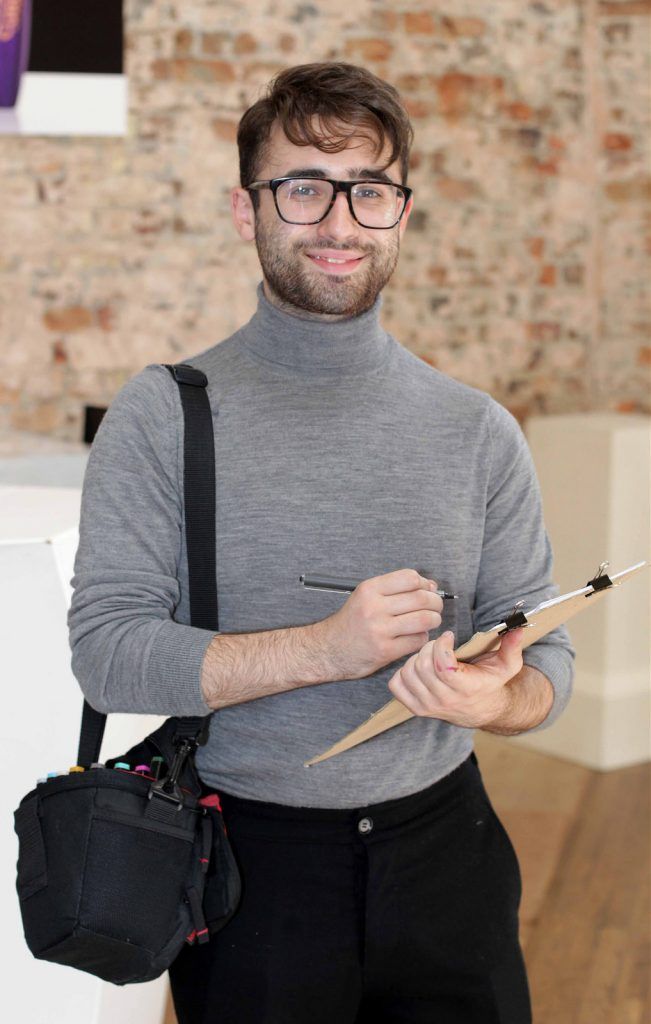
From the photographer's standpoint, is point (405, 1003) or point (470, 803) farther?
point (470, 803)

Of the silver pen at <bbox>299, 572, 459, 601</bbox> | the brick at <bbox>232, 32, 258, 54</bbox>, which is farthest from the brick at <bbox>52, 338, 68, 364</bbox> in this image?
the silver pen at <bbox>299, 572, 459, 601</bbox>

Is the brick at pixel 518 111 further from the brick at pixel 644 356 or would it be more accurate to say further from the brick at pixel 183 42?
the brick at pixel 183 42

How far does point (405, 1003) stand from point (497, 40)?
4.16 m

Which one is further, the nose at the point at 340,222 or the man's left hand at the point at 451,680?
the nose at the point at 340,222

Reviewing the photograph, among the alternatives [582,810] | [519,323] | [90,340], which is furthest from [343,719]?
[519,323]

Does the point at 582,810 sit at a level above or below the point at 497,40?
below

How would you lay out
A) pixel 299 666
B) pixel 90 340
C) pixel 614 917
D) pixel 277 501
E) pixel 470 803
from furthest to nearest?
1. pixel 90 340
2. pixel 614 917
3. pixel 470 803
4. pixel 277 501
5. pixel 299 666

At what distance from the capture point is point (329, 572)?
148 cm

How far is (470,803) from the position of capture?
5.20 ft

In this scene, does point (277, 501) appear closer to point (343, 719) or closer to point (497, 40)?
point (343, 719)

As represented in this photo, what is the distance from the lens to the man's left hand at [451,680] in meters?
1.27

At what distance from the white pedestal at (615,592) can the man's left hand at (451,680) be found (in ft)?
10.4

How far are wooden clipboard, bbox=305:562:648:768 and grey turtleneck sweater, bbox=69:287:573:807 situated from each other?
0.09 metres

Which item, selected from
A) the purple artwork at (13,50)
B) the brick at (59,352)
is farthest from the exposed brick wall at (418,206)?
the purple artwork at (13,50)
